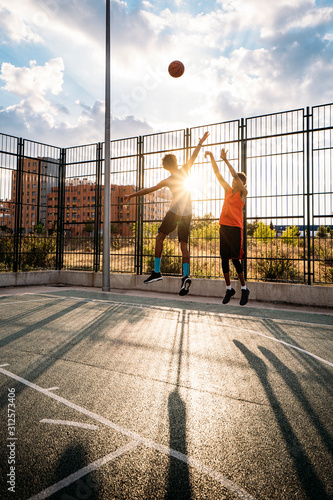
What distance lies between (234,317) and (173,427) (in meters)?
5.10

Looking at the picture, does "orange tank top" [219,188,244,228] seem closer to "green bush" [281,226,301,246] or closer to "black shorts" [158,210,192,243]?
"black shorts" [158,210,192,243]

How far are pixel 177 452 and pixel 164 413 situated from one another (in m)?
0.59

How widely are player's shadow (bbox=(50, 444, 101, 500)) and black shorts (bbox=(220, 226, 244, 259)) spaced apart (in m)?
3.96

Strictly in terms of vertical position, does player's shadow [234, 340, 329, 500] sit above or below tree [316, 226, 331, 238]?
below

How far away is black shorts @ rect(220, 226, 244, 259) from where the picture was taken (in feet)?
18.8

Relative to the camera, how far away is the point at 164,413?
2.91 meters

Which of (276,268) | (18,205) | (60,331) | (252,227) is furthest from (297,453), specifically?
(18,205)

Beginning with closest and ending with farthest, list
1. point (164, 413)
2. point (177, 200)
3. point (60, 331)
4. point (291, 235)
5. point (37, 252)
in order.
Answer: point (164, 413) < point (177, 200) < point (60, 331) < point (291, 235) < point (37, 252)

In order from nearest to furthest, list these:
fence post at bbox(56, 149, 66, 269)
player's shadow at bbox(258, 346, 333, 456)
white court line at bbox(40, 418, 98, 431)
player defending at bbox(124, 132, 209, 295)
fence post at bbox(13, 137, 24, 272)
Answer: player's shadow at bbox(258, 346, 333, 456)
white court line at bbox(40, 418, 98, 431)
player defending at bbox(124, 132, 209, 295)
fence post at bbox(13, 137, 24, 272)
fence post at bbox(56, 149, 66, 269)

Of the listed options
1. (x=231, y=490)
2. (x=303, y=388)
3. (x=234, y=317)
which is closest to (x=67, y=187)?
(x=234, y=317)

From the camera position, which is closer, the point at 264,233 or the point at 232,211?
the point at 232,211

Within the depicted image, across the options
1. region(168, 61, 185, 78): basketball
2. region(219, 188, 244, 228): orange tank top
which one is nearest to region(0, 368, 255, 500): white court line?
region(219, 188, 244, 228): orange tank top

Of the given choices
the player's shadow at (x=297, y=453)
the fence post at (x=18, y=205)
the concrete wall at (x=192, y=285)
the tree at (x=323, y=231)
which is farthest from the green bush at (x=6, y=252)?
the player's shadow at (x=297, y=453)

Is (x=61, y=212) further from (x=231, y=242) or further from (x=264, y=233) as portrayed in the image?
(x=231, y=242)
